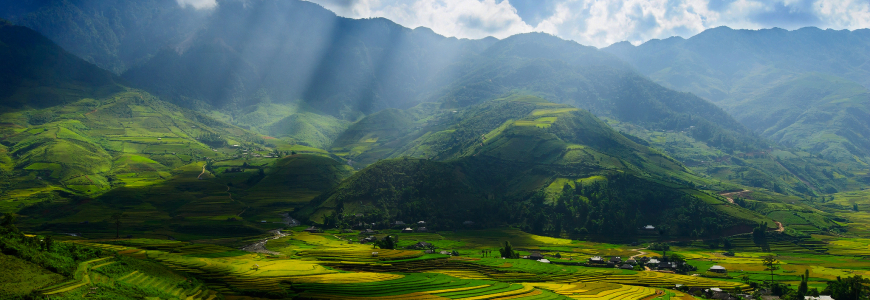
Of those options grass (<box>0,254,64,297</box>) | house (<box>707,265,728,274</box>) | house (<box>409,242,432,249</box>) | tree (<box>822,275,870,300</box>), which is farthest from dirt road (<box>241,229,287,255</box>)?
tree (<box>822,275,870,300</box>)

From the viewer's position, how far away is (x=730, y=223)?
5340 inches

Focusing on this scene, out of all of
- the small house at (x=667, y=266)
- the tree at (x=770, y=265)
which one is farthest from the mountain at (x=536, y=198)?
the small house at (x=667, y=266)

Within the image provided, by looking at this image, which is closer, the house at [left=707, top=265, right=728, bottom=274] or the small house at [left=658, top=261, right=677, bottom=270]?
the house at [left=707, top=265, right=728, bottom=274]

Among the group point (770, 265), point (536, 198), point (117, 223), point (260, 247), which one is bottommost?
point (260, 247)

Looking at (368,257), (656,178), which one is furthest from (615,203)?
(368,257)

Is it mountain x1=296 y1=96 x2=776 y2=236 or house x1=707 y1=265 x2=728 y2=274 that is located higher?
mountain x1=296 y1=96 x2=776 y2=236

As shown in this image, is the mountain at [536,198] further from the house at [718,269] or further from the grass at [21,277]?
the grass at [21,277]

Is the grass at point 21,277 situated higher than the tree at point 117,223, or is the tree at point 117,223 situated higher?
the tree at point 117,223

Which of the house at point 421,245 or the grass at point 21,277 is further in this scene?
the house at point 421,245

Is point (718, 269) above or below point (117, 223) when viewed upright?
below

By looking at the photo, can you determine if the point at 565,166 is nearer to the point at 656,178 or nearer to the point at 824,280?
the point at 656,178

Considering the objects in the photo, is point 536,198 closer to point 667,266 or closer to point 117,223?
point 667,266

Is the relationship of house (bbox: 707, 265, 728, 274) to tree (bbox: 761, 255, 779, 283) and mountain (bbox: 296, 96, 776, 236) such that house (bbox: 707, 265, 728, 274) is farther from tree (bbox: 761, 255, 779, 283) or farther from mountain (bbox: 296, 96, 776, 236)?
mountain (bbox: 296, 96, 776, 236)

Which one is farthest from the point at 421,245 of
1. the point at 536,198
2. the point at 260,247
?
the point at 536,198
